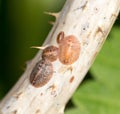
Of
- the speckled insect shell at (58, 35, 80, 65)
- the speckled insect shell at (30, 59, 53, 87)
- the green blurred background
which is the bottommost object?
the green blurred background

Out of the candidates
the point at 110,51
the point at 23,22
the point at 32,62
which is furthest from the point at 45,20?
the point at 32,62

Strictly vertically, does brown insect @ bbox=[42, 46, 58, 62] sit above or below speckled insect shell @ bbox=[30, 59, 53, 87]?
above

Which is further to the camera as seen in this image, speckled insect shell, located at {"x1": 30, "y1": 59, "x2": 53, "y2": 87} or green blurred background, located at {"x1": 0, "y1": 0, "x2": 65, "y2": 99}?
green blurred background, located at {"x1": 0, "y1": 0, "x2": 65, "y2": 99}

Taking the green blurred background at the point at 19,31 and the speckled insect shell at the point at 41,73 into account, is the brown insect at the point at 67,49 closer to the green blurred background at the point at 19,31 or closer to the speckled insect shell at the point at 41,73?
the speckled insect shell at the point at 41,73

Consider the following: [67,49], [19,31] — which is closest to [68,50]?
[67,49]

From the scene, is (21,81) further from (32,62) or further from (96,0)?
(96,0)

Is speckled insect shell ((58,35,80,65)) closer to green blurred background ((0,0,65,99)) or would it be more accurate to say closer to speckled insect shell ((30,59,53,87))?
speckled insect shell ((30,59,53,87))

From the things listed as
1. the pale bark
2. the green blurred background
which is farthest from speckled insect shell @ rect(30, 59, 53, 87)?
the green blurred background

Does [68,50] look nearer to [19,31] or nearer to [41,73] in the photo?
[41,73]
